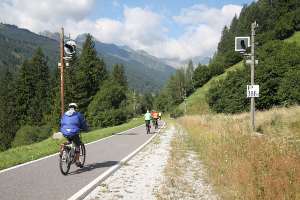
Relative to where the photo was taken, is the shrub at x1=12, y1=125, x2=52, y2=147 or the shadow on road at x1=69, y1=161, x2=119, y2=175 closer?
the shadow on road at x1=69, y1=161, x2=119, y2=175

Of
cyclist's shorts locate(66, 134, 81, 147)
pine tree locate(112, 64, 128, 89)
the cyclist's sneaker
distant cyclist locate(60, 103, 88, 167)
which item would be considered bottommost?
the cyclist's sneaker

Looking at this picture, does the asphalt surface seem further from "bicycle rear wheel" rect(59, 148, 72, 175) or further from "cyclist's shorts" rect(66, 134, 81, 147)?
"cyclist's shorts" rect(66, 134, 81, 147)

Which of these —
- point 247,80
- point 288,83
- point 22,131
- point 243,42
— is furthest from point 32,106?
point 243,42

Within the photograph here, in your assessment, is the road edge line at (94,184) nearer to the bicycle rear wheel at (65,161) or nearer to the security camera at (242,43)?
the bicycle rear wheel at (65,161)

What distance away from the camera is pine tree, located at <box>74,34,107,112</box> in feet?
230

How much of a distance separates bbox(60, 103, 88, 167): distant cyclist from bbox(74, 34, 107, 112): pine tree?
58.4 meters

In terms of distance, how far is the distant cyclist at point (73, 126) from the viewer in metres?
11.2

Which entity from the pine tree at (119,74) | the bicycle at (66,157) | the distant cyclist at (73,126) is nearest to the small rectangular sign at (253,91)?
the distant cyclist at (73,126)

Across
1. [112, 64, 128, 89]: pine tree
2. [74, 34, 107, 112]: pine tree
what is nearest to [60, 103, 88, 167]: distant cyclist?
[74, 34, 107, 112]: pine tree

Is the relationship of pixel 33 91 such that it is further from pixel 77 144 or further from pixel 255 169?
pixel 255 169

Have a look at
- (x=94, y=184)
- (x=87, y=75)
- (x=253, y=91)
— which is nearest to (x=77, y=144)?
(x=94, y=184)

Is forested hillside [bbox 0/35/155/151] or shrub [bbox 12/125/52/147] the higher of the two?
forested hillside [bbox 0/35/155/151]

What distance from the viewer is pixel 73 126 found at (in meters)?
11.3

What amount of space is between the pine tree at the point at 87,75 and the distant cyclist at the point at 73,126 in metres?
58.4
